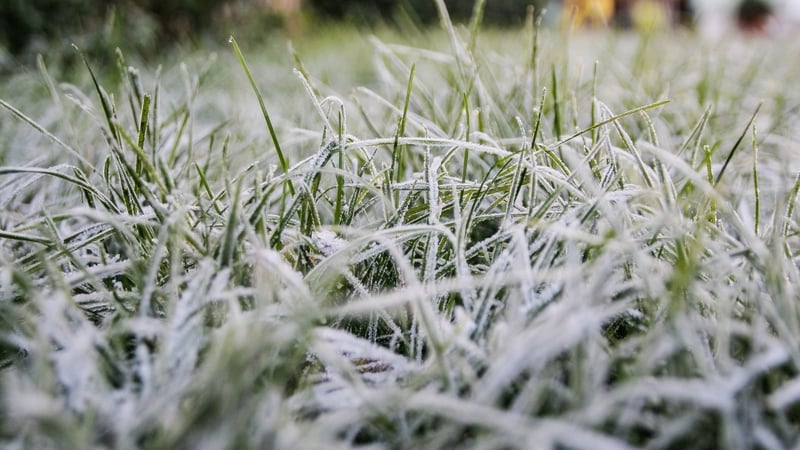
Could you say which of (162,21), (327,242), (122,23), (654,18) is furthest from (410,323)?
(162,21)

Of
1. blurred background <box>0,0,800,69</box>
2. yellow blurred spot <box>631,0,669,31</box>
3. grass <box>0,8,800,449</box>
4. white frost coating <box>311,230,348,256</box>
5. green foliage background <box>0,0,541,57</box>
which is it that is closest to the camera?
grass <box>0,8,800,449</box>

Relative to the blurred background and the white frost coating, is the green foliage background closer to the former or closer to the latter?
the blurred background

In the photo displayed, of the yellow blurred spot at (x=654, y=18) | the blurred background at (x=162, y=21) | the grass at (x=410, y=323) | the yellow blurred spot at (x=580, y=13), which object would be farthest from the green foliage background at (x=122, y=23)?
the grass at (x=410, y=323)

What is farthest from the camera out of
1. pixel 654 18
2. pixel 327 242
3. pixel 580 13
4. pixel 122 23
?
pixel 580 13

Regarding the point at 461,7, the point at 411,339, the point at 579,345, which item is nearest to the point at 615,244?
the point at 579,345

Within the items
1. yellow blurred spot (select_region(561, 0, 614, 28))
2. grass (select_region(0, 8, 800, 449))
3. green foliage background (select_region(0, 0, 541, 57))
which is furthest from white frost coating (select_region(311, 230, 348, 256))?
green foliage background (select_region(0, 0, 541, 57))

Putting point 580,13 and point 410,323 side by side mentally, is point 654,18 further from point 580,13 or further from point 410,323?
point 410,323

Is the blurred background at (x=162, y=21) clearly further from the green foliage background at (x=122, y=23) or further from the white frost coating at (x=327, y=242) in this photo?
the white frost coating at (x=327, y=242)

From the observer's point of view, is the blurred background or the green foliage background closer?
the blurred background
